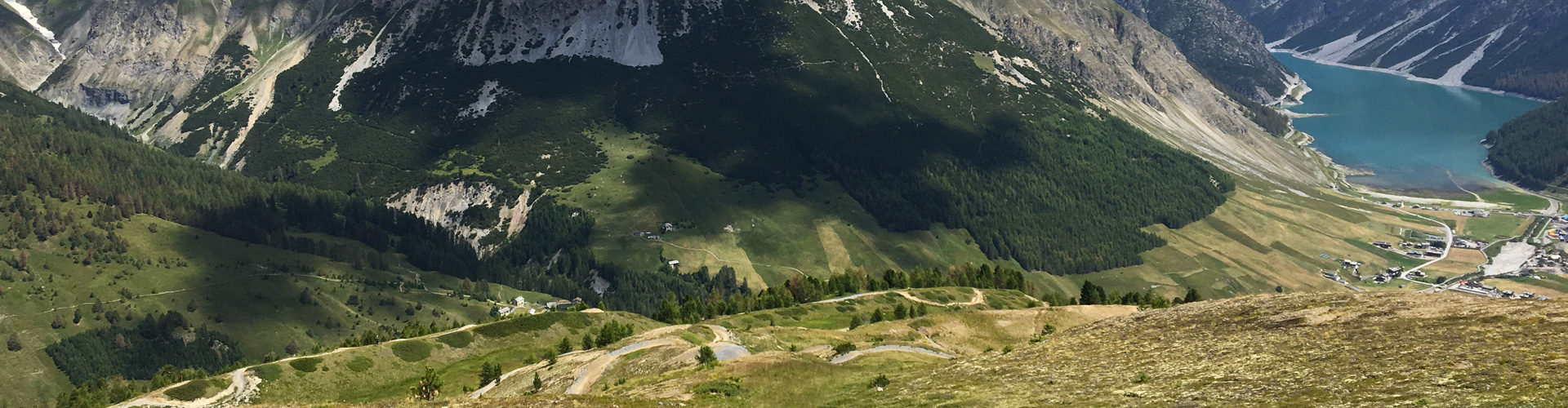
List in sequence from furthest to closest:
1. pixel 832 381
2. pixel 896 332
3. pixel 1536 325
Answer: pixel 896 332 → pixel 832 381 → pixel 1536 325

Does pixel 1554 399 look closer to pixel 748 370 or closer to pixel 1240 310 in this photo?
pixel 1240 310

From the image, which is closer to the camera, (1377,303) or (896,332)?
(1377,303)

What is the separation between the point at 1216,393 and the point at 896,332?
59.6m

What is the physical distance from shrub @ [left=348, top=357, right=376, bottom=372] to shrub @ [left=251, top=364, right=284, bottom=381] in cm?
914

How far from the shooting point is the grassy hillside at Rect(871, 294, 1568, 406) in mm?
63688

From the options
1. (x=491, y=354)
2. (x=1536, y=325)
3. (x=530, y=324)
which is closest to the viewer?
(x=1536, y=325)

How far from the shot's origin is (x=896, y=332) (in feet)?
420

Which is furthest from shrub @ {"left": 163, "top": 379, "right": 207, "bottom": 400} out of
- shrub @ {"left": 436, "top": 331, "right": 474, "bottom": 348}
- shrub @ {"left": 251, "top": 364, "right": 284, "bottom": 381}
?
shrub @ {"left": 436, "top": 331, "right": 474, "bottom": 348}

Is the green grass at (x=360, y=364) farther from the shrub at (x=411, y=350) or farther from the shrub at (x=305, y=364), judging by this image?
the shrub at (x=411, y=350)

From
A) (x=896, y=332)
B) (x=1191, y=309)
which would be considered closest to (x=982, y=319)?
(x=896, y=332)

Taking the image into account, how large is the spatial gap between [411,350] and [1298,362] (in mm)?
128291

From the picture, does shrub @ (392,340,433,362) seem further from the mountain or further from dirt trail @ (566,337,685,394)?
dirt trail @ (566,337,685,394)

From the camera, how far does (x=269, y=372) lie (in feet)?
495

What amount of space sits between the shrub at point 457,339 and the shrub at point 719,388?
91.8 metres
